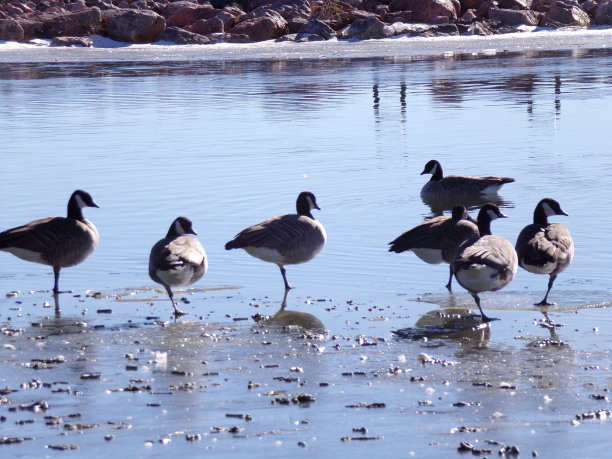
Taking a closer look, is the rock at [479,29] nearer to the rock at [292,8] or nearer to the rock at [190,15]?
the rock at [292,8]

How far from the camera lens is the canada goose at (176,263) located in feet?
27.8

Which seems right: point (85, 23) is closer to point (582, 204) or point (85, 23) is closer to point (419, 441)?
point (582, 204)

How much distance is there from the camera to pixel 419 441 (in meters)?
5.46

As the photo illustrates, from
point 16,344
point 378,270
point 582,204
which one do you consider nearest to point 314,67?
point 582,204

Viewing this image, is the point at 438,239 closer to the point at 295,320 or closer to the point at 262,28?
the point at 295,320

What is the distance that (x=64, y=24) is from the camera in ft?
156

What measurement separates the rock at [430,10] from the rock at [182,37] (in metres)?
10.2

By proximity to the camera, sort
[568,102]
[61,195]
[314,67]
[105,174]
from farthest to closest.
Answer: [314,67] < [568,102] < [105,174] < [61,195]

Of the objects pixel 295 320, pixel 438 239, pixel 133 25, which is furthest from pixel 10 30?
pixel 295 320

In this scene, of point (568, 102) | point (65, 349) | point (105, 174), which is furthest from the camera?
point (568, 102)

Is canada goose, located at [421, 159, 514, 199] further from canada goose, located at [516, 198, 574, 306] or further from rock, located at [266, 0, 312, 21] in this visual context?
rock, located at [266, 0, 312, 21]

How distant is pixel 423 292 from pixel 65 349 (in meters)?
3.35

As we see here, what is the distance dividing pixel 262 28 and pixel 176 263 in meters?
40.6

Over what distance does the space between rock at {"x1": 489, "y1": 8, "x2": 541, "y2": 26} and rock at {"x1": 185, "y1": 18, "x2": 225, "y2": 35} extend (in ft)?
42.9
